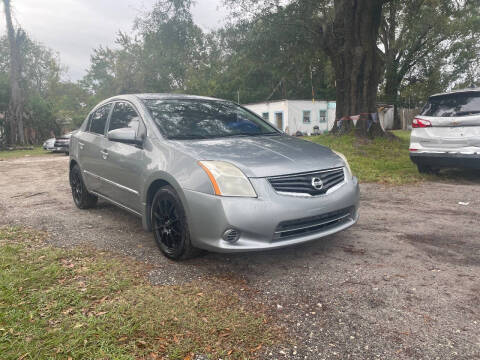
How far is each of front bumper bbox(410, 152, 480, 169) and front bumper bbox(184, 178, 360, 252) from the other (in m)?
4.85

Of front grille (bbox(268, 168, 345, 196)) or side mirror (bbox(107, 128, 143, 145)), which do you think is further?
side mirror (bbox(107, 128, 143, 145))

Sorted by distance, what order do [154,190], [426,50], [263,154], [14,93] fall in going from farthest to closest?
[426,50] < [14,93] < [154,190] < [263,154]

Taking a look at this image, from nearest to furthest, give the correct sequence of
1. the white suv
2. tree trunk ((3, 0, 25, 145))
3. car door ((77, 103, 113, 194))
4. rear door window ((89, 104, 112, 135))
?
car door ((77, 103, 113, 194))
rear door window ((89, 104, 112, 135))
the white suv
tree trunk ((3, 0, 25, 145))

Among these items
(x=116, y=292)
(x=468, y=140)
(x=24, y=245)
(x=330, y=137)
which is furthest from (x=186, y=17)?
(x=116, y=292)

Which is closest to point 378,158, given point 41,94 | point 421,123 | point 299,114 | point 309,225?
point 421,123

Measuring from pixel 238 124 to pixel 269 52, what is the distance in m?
11.5

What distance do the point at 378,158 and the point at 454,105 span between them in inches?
140

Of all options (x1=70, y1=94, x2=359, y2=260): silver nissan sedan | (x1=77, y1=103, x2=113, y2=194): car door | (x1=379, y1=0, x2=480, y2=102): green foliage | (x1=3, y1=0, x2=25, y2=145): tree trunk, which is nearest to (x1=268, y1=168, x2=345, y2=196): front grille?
(x1=70, y1=94, x2=359, y2=260): silver nissan sedan

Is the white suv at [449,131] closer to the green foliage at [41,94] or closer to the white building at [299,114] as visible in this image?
the white building at [299,114]

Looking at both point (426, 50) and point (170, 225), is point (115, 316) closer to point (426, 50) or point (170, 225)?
point (170, 225)

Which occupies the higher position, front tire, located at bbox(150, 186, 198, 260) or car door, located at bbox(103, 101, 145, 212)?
car door, located at bbox(103, 101, 145, 212)

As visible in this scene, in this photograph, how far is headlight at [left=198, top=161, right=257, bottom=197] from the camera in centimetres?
296

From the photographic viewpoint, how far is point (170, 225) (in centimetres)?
344

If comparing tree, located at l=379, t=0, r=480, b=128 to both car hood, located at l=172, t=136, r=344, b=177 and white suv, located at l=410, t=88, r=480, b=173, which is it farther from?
car hood, located at l=172, t=136, r=344, b=177
